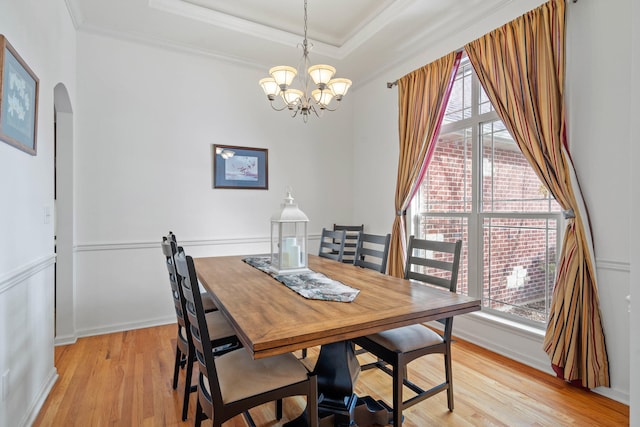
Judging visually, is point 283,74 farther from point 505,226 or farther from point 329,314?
point 505,226

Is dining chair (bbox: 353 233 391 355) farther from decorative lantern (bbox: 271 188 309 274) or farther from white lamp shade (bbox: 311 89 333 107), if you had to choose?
white lamp shade (bbox: 311 89 333 107)

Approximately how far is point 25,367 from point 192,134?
2505 mm

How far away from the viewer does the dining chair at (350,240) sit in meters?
3.83

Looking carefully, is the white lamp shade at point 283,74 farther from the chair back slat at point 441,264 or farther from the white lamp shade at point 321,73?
the chair back slat at point 441,264

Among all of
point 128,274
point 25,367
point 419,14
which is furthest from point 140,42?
point 25,367

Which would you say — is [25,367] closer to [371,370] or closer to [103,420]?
[103,420]

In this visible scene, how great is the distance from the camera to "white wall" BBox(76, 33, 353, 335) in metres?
3.27

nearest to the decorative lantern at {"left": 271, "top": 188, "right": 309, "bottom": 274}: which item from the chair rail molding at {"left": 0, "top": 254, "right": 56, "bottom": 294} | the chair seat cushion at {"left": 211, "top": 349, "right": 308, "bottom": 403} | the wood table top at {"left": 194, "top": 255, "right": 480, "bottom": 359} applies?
the wood table top at {"left": 194, "top": 255, "right": 480, "bottom": 359}

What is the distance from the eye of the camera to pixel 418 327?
200 cm

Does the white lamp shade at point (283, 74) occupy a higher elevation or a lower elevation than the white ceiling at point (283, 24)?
lower

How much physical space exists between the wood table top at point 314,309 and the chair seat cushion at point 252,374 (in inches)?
9.3

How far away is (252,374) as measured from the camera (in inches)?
57.6

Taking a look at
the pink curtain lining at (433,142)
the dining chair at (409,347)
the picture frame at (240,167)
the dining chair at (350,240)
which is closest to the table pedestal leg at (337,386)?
the dining chair at (409,347)

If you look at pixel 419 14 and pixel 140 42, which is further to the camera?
pixel 140 42
